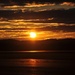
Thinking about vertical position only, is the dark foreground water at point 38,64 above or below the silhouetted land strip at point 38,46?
above

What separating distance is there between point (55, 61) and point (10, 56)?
307 cm

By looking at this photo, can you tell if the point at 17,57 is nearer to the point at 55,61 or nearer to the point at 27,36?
the point at 55,61

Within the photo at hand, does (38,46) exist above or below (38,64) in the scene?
below

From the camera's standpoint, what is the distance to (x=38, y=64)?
19.2 meters

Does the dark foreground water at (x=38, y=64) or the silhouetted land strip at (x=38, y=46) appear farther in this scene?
the silhouetted land strip at (x=38, y=46)

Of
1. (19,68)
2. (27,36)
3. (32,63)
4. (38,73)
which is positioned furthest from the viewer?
(27,36)

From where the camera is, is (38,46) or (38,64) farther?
(38,46)

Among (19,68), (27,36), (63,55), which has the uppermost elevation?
(19,68)

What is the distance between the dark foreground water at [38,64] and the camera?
17.1 m

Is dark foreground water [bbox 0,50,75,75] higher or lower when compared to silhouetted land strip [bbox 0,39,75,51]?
higher

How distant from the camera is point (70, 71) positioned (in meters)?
17.0

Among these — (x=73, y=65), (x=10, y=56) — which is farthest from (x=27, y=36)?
(x=73, y=65)

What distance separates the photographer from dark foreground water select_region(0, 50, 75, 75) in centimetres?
1706

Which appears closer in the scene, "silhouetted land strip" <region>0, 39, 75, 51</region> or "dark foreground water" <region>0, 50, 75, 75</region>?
"dark foreground water" <region>0, 50, 75, 75</region>
